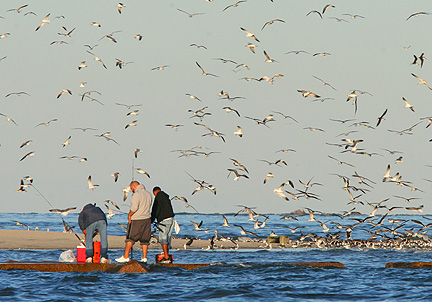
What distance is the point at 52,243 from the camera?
37.6 m

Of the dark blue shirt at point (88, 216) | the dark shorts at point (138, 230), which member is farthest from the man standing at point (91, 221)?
the dark shorts at point (138, 230)

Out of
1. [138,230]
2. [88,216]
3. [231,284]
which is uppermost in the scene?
[88,216]

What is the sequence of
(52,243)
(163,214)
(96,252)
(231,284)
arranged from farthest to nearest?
(52,243)
(163,214)
(96,252)
(231,284)

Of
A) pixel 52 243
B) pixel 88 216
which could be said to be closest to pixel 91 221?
pixel 88 216

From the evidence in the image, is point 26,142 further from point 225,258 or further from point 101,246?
point 101,246

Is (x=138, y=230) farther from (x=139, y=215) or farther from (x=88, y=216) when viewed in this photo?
(x=88, y=216)

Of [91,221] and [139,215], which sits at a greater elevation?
[139,215]

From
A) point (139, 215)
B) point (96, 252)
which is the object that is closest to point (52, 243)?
point (96, 252)

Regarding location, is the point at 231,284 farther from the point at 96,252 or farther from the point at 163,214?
the point at 96,252

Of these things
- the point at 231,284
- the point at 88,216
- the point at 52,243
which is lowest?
the point at 231,284

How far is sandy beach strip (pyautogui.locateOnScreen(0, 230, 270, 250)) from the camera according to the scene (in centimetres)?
3562

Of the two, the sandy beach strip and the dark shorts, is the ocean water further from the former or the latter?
the sandy beach strip

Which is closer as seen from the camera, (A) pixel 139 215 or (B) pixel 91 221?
(B) pixel 91 221

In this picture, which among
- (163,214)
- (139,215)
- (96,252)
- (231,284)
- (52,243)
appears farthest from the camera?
(52,243)
